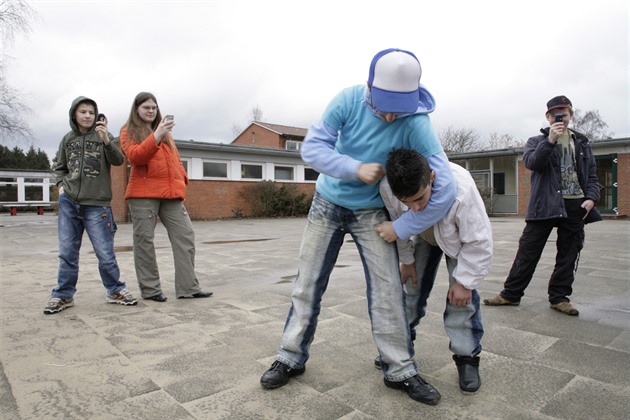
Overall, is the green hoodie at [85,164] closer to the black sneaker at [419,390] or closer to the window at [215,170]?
the black sneaker at [419,390]

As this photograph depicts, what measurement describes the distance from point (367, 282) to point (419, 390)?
0.58m

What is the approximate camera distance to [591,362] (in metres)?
2.75

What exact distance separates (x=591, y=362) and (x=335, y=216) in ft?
5.88

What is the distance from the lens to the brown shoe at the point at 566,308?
380 centimetres

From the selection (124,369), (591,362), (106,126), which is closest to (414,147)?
(591,362)

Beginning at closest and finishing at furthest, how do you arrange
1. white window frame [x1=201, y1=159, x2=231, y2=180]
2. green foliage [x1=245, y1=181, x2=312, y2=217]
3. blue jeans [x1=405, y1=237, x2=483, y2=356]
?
1. blue jeans [x1=405, y1=237, x2=483, y2=356]
2. white window frame [x1=201, y1=159, x2=231, y2=180]
3. green foliage [x1=245, y1=181, x2=312, y2=217]

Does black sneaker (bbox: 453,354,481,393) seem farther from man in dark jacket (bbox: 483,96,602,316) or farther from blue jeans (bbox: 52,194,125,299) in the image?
blue jeans (bbox: 52,194,125,299)

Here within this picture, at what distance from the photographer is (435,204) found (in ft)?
7.03

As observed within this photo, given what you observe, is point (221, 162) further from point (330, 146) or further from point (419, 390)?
point (419, 390)

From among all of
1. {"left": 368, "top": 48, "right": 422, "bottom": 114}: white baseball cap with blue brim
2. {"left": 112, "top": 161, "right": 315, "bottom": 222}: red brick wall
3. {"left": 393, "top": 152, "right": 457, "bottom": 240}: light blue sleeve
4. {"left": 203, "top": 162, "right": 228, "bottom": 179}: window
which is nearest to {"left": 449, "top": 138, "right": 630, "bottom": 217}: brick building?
{"left": 112, "top": 161, "right": 315, "bottom": 222}: red brick wall

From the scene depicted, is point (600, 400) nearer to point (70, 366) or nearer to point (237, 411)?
point (237, 411)

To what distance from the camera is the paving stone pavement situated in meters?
2.17

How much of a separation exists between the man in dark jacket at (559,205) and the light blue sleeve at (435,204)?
2.08 meters

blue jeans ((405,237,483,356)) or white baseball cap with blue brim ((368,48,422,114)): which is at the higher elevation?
white baseball cap with blue brim ((368,48,422,114))
